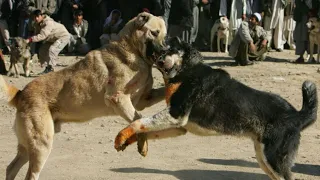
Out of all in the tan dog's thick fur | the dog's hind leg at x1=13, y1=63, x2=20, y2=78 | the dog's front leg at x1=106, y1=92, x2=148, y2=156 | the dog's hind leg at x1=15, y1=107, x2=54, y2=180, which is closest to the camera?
the dog's front leg at x1=106, y1=92, x2=148, y2=156

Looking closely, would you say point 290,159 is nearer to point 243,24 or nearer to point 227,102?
point 227,102

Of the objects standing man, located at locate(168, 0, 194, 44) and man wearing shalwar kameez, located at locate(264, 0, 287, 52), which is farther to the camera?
man wearing shalwar kameez, located at locate(264, 0, 287, 52)

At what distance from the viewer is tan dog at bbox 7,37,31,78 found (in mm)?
16141

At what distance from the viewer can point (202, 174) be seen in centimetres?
868

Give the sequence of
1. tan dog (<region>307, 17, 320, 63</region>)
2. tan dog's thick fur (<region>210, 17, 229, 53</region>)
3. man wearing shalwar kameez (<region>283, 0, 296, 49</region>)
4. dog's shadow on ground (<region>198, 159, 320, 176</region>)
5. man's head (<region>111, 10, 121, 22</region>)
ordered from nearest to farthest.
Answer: dog's shadow on ground (<region>198, 159, 320, 176</region>), tan dog (<region>307, 17, 320, 63</region>), man's head (<region>111, 10, 121, 22</region>), tan dog's thick fur (<region>210, 17, 229, 53</region>), man wearing shalwar kameez (<region>283, 0, 296, 49</region>)

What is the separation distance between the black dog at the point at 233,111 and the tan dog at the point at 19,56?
963 cm

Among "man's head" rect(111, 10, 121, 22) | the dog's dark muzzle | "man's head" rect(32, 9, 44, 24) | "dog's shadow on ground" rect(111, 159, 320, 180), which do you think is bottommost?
"dog's shadow on ground" rect(111, 159, 320, 180)

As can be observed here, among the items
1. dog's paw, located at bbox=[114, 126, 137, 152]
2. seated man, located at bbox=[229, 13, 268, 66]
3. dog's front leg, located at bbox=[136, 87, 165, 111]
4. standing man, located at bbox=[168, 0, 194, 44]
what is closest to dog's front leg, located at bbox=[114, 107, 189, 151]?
dog's paw, located at bbox=[114, 126, 137, 152]

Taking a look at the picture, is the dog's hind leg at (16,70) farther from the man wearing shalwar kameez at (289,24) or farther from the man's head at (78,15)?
the man wearing shalwar kameez at (289,24)

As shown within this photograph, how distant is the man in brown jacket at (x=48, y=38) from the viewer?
16.4 m

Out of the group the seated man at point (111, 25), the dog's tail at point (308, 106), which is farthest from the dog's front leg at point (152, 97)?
the seated man at point (111, 25)

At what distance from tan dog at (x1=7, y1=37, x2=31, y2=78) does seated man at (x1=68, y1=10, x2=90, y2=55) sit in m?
2.53

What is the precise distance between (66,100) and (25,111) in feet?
1.52

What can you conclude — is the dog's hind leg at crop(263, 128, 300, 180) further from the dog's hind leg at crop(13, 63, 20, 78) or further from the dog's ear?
the dog's hind leg at crop(13, 63, 20, 78)
